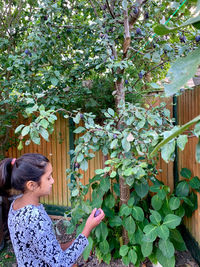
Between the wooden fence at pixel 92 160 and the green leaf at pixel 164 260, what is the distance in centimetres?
41

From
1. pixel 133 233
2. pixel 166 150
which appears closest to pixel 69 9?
pixel 166 150

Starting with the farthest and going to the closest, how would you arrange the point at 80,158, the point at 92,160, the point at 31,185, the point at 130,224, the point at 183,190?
1. the point at 92,160
2. the point at 183,190
3. the point at 130,224
4. the point at 80,158
5. the point at 31,185

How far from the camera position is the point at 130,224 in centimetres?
197

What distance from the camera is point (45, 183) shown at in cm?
135

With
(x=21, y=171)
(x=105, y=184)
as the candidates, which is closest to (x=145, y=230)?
(x=105, y=184)

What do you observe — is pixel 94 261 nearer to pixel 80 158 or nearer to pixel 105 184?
pixel 105 184

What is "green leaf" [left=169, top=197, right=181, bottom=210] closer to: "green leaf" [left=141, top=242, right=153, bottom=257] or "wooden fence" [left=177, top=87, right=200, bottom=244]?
"wooden fence" [left=177, top=87, right=200, bottom=244]

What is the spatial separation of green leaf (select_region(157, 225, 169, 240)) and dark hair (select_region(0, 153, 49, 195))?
1.19 m

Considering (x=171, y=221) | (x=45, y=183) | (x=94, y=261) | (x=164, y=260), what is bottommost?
(x=94, y=261)

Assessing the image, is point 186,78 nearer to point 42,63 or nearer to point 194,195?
point 42,63

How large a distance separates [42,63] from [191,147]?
1731mm

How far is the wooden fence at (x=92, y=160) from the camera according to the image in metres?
2.26

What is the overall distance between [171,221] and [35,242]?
4.11 feet

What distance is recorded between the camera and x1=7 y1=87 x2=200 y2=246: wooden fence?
226cm
